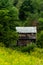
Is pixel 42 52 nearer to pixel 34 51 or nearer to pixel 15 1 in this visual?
pixel 34 51

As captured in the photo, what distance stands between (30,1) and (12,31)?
25009 millimetres

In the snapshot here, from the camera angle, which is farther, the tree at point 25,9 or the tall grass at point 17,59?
the tree at point 25,9

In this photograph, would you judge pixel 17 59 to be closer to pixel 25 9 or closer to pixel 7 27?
pixel 7 27

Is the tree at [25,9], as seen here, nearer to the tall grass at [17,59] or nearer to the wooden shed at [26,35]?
the wooden shed at [26,35]

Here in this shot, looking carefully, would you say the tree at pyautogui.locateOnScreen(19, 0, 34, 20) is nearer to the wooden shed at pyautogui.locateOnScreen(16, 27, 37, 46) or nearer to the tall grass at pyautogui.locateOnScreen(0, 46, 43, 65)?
the wooden shed at pyautogui.locateOnScreen(16, 27, 37, 46)

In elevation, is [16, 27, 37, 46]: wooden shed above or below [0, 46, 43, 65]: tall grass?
below

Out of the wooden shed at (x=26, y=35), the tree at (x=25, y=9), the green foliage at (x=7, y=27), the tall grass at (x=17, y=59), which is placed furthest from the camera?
the tree at (x=25, y=9)

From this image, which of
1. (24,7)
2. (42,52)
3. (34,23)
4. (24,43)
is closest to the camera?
(42,52)

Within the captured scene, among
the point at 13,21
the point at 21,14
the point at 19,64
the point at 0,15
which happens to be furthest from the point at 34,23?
the point at 19,64

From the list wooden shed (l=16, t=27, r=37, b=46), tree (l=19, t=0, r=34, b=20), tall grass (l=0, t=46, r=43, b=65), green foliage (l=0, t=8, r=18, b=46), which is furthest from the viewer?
tree (l=19, t=0, r=34, b=20)

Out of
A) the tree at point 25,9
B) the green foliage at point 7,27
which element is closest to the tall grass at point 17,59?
the green foliage at point 7,27

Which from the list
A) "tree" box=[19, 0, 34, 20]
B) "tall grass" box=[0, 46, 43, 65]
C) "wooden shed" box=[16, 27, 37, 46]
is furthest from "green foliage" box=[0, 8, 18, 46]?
"tree" box=[19, 0, 34, 20]

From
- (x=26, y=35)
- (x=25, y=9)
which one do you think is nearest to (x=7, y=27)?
(x=26, y=35)

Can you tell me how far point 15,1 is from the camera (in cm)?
5681
